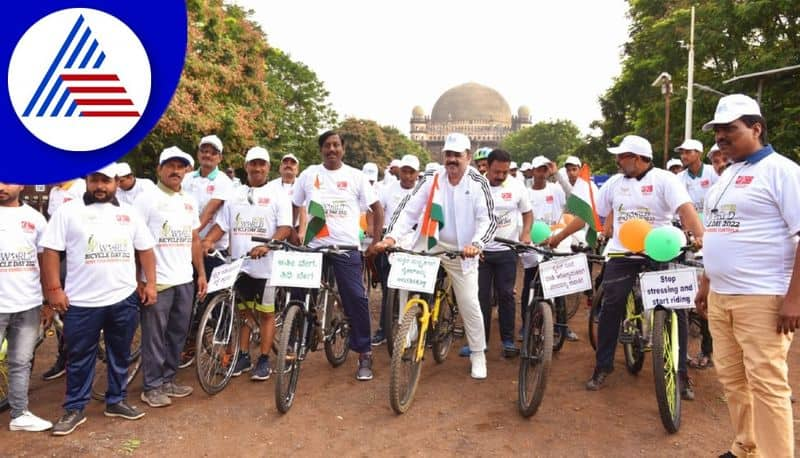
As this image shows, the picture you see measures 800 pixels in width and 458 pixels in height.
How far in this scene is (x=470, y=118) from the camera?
135750 millimetres

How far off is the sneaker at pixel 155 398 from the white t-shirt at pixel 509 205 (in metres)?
3.60

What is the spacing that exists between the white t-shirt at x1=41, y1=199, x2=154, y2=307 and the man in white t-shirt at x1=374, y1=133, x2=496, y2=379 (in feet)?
6.75

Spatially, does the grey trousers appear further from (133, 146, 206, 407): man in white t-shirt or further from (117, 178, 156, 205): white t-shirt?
(117, 178, 156, 205): white t-shirt

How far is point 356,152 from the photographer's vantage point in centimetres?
5094

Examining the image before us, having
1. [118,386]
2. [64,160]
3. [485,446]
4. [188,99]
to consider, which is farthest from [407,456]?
[188,99]

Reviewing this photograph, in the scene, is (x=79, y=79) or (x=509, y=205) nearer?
(x=79, y=79)

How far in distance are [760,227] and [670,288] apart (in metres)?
1.33

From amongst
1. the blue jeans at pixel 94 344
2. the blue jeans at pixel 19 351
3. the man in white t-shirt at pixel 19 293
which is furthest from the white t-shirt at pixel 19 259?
the blue jeans at pixel 94 344

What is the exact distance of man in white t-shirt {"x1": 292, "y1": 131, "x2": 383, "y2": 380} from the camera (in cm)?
573

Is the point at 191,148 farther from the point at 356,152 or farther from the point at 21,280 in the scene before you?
the point at 356,152

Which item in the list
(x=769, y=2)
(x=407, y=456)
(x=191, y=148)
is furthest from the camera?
(x=769, y=2)

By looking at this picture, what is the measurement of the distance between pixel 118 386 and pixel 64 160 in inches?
160

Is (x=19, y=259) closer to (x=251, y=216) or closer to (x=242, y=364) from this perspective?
(x=251, y=216)

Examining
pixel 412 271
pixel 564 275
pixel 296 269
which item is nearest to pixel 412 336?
pixel 412 271
